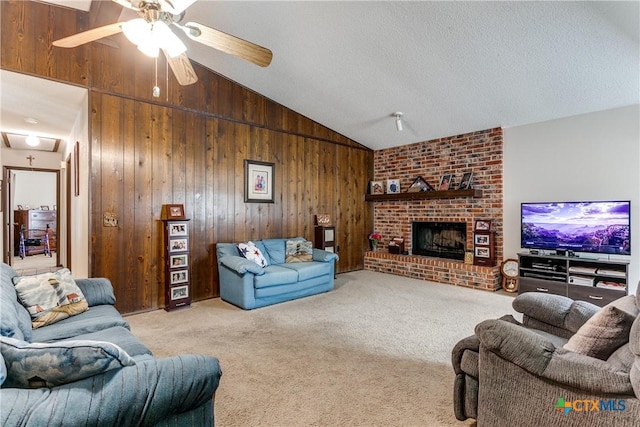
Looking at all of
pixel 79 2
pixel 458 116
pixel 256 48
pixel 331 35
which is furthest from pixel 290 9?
pixel 458 116

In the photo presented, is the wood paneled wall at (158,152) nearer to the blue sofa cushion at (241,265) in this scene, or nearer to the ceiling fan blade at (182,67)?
the blue sofa cushion at (241,265)

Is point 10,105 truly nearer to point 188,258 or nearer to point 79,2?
point 79,2

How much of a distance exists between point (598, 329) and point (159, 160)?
4.13 m

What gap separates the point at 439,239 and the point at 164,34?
5006 millimetres

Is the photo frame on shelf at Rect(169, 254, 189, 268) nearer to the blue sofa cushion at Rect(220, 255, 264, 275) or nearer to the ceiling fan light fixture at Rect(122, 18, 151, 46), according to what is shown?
the blue sofa cushion at Rect(220, 255, 264, 275)

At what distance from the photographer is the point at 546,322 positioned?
6.57 ft

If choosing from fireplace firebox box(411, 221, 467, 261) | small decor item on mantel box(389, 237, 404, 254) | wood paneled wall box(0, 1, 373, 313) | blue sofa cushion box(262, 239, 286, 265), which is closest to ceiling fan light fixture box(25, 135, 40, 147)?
wood paneled wall box(0, 1, 373, 313)

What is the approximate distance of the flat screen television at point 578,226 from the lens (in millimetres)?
3580

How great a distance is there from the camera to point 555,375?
128cm

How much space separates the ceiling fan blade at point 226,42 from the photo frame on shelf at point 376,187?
13.7 feet

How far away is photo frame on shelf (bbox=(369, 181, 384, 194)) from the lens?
6146mm

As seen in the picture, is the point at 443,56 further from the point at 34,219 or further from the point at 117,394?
the point at 34,219


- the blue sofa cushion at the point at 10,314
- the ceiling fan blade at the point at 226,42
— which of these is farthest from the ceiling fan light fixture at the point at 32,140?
the ceiling fan blade at the point at 226,42

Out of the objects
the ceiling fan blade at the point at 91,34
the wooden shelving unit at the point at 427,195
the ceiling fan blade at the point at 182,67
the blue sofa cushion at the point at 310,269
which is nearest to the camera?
the ceiling fan blade at the point at 91,34
